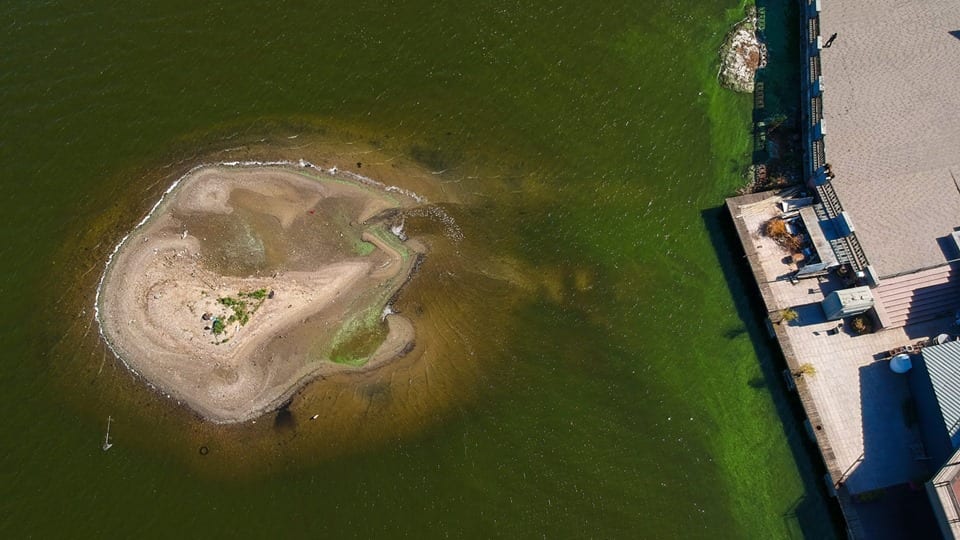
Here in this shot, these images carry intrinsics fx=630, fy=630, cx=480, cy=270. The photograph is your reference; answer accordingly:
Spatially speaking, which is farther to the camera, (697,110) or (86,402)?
(697,110)

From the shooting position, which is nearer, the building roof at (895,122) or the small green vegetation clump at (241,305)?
the small green vegetation clump at (241,305)

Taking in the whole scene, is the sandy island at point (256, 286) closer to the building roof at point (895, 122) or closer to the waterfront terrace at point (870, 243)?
the waterfront terrace at point (870, 243)

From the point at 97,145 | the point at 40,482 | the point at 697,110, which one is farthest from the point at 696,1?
the point at 40,482

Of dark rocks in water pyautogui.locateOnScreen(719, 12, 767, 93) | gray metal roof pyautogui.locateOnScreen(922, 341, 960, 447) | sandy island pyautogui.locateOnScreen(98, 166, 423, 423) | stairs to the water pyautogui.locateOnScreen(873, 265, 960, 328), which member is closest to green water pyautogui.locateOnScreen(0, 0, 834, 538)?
dark rocks in water pyautogui.locateOnScreen(719, 12, 767, 93)

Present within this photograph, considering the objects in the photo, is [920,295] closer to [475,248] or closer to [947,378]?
[947,378]

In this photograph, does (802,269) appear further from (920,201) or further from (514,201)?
(514,201)

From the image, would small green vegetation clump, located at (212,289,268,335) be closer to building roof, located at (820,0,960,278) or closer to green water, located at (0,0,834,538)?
green water, located at (0,0,834,538)

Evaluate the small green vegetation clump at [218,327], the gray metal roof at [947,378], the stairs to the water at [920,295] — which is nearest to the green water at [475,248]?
the small green vegetation clump at [218,327]
